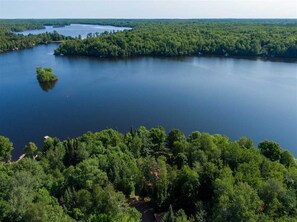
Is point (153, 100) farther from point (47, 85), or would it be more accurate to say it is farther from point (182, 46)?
point (182, 46)

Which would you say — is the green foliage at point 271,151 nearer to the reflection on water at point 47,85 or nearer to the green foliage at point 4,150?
the green foliage at point 4,150

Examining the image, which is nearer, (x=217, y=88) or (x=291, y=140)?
(x=291, y=140)

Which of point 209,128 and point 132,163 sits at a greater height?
point 132,163

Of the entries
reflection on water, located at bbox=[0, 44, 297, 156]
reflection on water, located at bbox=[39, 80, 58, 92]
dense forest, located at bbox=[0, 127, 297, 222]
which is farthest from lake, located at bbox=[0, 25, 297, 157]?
dense forest, located at bbox=[0, 127, 297, 222]

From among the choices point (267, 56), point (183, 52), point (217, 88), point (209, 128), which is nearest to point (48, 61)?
point (183, 52)

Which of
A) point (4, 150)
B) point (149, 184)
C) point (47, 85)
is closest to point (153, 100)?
point (47, 85)

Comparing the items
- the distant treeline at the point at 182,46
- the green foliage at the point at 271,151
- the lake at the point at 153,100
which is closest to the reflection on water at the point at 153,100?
the lake at the point at 153,100

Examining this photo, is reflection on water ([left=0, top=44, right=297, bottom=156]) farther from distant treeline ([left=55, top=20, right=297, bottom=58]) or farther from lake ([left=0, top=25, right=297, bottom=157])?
distant treeline ([left=55, top=20, right=297, bottom=58])

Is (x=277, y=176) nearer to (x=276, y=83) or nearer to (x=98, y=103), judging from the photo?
(x=98, y=103)
